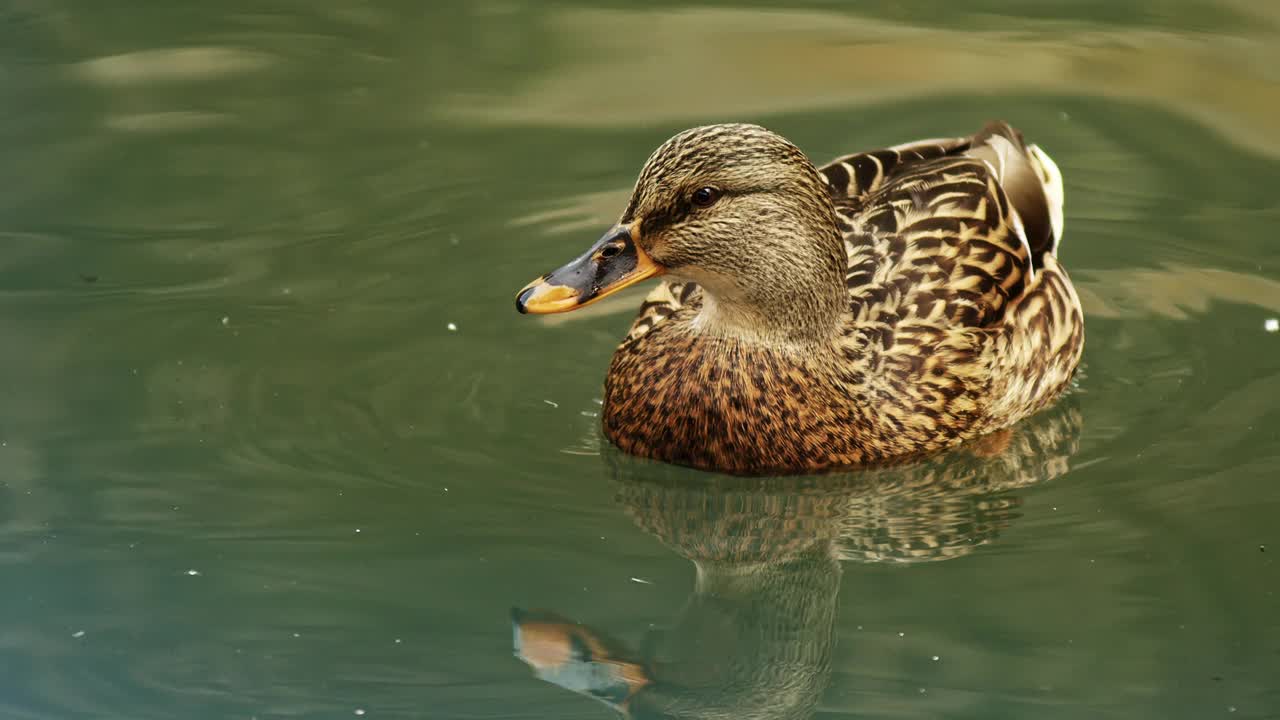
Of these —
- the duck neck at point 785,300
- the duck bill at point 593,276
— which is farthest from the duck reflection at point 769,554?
the duck bill at point 593,276

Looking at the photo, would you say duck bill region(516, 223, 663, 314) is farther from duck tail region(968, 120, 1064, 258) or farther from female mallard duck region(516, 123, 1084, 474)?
duck tail region(968, 120, 1064, 258)

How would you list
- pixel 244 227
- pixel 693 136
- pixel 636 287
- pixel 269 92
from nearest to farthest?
pixel 693 136 → pixel 636 287 → pixel 244 227 → pixel 269 92

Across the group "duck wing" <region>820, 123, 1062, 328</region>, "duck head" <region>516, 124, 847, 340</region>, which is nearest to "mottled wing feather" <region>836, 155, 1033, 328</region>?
"duck wing" <region>820, 123, 1062, 328</region>

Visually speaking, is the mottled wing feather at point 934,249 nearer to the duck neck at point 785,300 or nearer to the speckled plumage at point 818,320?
the speckled plumage at point 818,320

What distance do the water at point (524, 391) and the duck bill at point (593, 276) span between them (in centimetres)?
77

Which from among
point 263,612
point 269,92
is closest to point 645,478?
point 263,612

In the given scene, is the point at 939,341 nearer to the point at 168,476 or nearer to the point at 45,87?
the point at 168,476

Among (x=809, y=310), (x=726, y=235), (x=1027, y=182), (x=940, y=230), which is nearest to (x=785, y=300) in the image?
(x=809, y=310)

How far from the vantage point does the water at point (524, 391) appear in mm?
5855

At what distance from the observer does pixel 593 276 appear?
6336mm

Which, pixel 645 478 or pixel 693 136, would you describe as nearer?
pixel 693 136

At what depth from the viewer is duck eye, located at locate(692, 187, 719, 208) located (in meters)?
6.41

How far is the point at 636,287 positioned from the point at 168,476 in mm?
2299

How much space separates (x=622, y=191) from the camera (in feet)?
29.8
